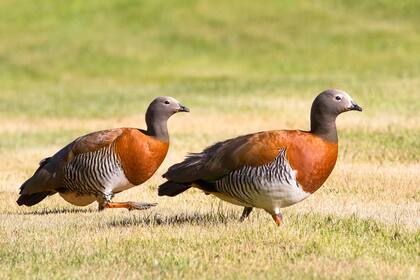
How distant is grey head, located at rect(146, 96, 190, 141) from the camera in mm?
12719

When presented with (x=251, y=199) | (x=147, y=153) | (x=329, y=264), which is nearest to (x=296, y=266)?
(x=329, y=264)

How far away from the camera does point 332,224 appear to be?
11367 millimetres

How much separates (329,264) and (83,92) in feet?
98.0

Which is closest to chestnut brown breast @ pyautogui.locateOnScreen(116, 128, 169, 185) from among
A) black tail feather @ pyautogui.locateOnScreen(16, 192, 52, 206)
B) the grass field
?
the grass field

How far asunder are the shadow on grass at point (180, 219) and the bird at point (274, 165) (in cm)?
44

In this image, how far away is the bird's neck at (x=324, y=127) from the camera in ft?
36.8

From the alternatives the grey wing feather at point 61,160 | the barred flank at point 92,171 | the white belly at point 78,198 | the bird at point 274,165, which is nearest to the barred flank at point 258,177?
the bird at point 274,165

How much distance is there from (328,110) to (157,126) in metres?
2.28

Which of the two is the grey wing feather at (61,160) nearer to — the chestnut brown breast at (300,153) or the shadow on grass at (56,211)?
the shadow on grass at (56,211)

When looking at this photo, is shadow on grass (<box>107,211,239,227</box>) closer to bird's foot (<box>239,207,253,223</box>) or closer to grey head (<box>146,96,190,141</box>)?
bird's foot (<box>239,207,253,223</box>)

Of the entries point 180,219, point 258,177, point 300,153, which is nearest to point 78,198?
point 180,219

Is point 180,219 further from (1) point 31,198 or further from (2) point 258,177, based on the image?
(1) point 31,198

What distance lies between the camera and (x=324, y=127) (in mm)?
11250

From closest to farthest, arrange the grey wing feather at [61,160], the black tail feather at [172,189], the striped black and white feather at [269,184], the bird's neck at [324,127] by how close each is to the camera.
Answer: the striped black and white feather at [269,184], the bird's neck at [324,127], the black tail feather at [172,189], the grey wing feather at [61,160]
